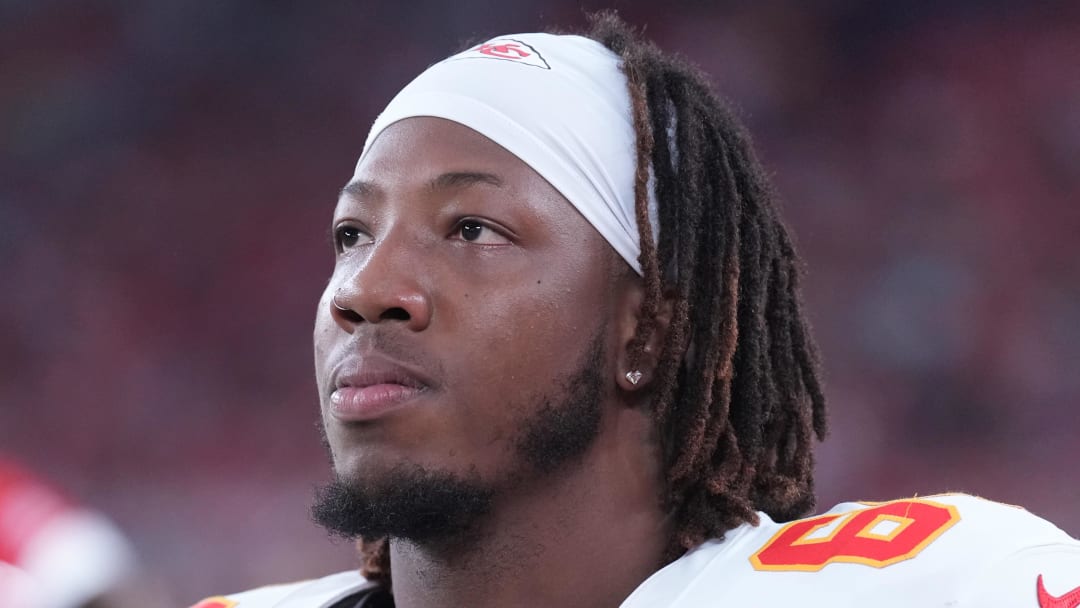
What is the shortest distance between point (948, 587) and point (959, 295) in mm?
2583

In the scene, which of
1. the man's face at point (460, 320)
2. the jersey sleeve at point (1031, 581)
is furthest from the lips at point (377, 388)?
the jersey sleeve at point (1031, 581)

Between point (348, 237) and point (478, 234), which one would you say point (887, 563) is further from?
point (348, 237)

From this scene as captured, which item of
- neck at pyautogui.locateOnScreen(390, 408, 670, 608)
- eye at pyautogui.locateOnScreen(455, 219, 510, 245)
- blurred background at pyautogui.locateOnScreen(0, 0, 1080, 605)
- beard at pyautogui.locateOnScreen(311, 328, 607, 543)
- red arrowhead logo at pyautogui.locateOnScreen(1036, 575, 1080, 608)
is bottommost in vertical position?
red arrowhead logo at pyautogui.locateOnScreen(1036, 575, 1080, 608)

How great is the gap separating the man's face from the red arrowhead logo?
0.63 m

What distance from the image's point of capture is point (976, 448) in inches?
157

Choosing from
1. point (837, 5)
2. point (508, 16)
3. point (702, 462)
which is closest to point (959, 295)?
point (837, 5)

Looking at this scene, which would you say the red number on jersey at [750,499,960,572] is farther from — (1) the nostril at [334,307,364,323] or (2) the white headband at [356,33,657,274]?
(1) the nostril at [334,307,364,323]

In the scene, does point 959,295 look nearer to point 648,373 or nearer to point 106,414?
point 648,373

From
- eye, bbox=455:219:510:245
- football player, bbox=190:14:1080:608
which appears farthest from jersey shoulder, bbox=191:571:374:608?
eye, bbox=455:219:510:245

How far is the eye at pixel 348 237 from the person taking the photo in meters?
2.00

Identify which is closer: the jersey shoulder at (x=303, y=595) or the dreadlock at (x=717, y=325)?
the dreadlock at (x=717, y=325)

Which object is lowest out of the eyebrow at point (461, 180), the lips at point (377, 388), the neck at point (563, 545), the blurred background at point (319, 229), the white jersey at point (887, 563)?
the white jersey at point (887, 563)

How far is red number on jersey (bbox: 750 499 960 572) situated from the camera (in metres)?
1.72

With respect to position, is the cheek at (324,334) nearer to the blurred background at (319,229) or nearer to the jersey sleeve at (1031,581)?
the jersey sleeve at (1031,581)
